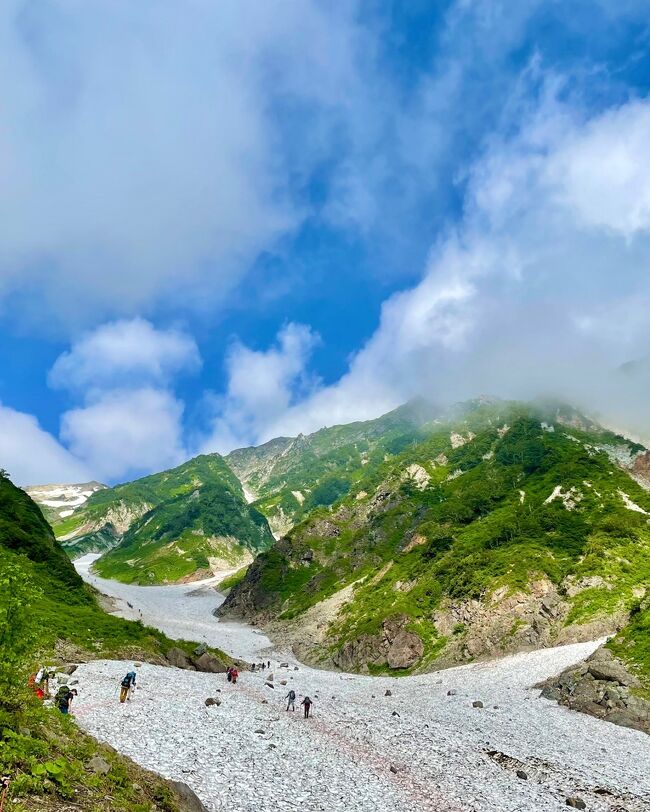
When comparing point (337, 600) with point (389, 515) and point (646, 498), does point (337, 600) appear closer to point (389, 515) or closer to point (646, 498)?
point (389, 515)

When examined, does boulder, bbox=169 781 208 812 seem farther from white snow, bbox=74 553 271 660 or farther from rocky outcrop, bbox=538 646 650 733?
white snow, bbox=74 553 271 660

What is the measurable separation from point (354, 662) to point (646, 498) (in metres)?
75.2

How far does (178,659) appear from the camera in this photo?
68.0 m

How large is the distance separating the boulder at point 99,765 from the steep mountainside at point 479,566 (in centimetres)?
7442

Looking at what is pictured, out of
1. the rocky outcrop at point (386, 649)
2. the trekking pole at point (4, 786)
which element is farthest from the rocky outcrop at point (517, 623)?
the trekking pole at point (4, 786)

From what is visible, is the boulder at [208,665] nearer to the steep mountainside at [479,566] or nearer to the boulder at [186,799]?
the steep mountainside at [479,566]

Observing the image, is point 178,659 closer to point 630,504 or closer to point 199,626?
point 199,626

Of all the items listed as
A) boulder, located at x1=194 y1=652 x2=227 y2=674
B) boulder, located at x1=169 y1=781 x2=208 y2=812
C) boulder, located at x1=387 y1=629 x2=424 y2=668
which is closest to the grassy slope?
boulder, located at x1=169 y1=781 x2=208 y2=812

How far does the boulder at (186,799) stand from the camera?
71.1 feet

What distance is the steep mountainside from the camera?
285 feet

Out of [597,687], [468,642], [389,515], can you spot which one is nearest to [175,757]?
[597,687]

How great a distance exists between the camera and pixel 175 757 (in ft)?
96.5

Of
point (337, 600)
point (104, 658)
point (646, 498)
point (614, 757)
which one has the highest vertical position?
point (646, 498)

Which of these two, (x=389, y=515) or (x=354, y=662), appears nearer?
(x=354, y=662)
